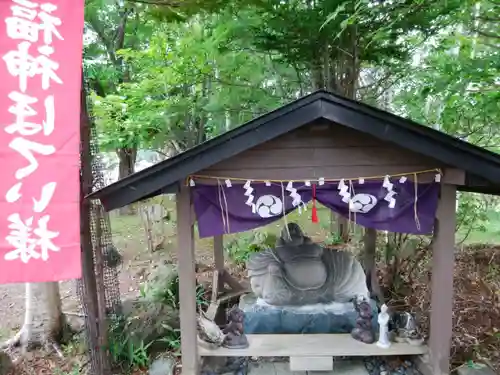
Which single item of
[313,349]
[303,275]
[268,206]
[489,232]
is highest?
[268,206]

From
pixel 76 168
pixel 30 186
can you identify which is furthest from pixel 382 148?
pixel 30 186

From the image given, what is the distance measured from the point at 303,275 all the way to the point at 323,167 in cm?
189

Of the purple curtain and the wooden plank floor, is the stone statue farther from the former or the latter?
the purple curtain

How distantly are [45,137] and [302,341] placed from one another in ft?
13.1

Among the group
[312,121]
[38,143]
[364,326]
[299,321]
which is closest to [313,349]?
[299,321]

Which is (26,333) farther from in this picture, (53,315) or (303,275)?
(303,275)

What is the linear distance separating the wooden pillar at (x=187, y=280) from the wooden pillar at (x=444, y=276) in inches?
118

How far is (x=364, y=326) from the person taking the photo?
17.7 ft

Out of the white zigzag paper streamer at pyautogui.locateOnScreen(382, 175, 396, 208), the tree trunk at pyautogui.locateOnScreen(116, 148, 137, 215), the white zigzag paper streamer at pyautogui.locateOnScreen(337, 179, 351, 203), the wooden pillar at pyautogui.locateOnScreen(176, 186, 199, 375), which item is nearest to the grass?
the white zigzag paper streamer at pyautogui.locateOnScreen(382, 175, 396, 208)

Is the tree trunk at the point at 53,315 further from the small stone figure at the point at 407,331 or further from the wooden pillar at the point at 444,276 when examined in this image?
the wooden pillar at the point at 444,276

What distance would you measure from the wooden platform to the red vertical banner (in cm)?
243

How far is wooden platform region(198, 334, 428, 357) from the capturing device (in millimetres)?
5133

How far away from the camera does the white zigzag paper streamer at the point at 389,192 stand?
490 centimetres

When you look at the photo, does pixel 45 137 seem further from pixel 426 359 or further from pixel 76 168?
pixel 426 359
